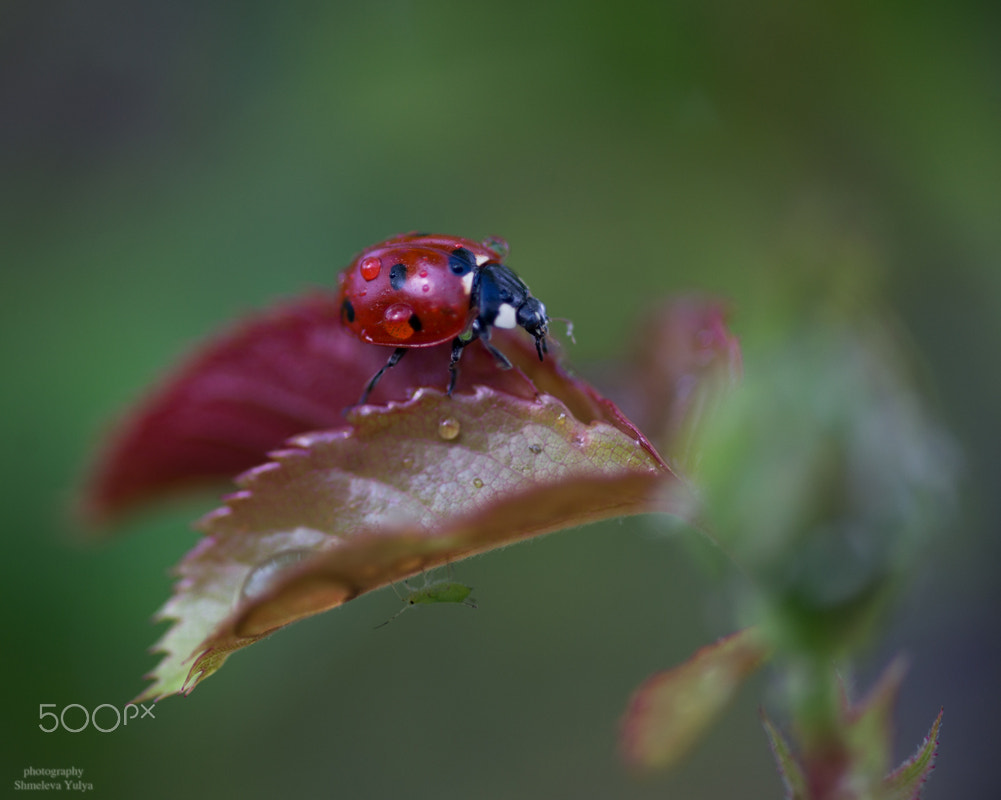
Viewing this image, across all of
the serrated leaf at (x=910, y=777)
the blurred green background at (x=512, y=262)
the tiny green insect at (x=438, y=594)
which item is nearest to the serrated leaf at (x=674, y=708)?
the serrated leaf at (x=910, y=777)

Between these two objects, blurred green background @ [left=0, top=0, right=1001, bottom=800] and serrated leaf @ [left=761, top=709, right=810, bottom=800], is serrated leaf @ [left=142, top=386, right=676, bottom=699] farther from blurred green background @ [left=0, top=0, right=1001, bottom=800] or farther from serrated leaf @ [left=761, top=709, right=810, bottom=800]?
blurred green background @ [left=0, top=0, right=1001, bottom=800]

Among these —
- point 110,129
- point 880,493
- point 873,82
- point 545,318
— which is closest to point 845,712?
point 880,493

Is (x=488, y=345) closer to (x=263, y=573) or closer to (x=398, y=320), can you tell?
(x=398, y=320)

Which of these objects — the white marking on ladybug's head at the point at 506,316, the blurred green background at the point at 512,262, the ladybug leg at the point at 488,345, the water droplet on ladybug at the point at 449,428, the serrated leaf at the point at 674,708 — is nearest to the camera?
the serrated leaf at the point at 674,708

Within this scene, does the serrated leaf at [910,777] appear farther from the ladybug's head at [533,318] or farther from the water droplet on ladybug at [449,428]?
the ladybug's head at [533,318]

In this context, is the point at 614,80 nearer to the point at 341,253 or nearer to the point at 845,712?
the point at 341,253

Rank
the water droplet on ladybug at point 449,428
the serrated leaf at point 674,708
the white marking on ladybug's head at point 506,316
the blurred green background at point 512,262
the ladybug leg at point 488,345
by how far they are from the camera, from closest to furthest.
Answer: the serrated leaf at point 674,708
the water droplet on ladybug at point 449,428
the ladybug leg at point 488,345
the white marking on ladybug's head at point 506,316
the blurred green background at point 512,262

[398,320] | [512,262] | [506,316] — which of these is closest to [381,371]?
[398,320]
